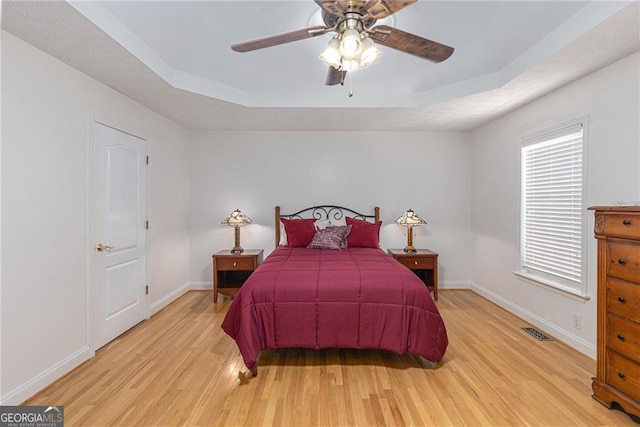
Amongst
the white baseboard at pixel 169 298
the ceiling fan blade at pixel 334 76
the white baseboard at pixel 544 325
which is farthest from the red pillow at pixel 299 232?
the white baseboard at pixel 544 325

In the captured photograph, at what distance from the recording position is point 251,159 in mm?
4742

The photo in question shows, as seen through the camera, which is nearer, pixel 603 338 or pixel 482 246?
pixel 603 338

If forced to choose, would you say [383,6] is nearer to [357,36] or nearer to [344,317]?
[357,36]

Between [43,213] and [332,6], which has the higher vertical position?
[332,6]

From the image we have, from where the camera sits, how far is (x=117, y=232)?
3.08 m

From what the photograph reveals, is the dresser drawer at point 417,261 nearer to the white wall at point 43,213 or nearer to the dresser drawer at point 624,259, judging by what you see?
the dresser drawer at point 624,259

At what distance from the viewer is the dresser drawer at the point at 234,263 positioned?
4.18 meters

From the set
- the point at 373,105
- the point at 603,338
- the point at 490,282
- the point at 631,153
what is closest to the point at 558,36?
the point at 631,153

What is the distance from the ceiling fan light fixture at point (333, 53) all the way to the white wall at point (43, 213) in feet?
6.94

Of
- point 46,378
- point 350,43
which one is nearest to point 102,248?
point 46,378

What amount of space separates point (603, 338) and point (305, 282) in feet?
6.82

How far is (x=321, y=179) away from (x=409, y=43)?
3016 mm

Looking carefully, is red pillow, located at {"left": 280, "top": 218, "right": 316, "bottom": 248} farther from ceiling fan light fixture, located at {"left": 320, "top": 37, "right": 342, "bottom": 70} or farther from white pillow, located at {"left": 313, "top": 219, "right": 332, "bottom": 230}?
ceiling fan light fixture, located at {"left": 320, "top": 37, "right": 342, "bottom": 70}

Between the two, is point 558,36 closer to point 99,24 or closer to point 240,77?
point 240,77
